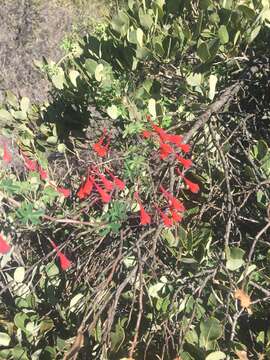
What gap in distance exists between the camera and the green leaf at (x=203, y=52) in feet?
5.45

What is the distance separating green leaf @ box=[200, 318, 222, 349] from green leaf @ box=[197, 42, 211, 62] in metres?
0.83

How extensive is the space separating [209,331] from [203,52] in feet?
2.80

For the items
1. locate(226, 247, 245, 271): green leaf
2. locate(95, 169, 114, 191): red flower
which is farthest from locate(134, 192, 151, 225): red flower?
locate(226, 247, 245, 271): green leaf

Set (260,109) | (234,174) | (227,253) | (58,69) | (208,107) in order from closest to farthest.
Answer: (227,253) < (208,107) < (234,174) < (260,109) < (58,69)

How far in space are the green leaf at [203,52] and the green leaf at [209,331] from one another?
32.7 inches

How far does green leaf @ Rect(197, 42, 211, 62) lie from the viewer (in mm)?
1660

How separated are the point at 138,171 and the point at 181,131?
38 centimetres

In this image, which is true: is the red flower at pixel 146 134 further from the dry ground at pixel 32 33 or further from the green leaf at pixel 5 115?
the dry ground at pixel 32 33

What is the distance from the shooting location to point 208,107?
166 centimetres

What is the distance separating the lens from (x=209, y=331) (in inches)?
51.4

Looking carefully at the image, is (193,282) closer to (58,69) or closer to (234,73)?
(234,73)

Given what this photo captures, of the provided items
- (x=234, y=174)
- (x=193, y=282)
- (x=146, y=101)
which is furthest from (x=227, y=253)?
(x=146, y=101)

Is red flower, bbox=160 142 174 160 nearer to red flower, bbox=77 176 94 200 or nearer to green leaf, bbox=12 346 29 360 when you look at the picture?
red flower, bbox=77 176 94 200

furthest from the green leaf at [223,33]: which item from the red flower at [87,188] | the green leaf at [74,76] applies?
the red flower at [87,188]
